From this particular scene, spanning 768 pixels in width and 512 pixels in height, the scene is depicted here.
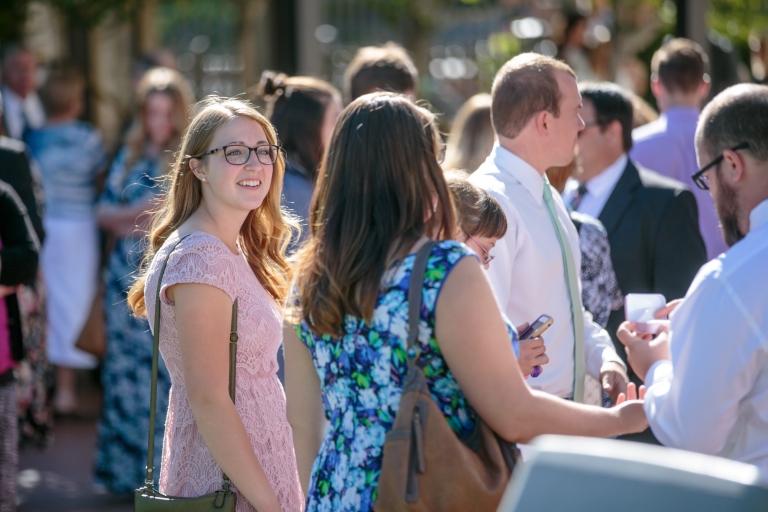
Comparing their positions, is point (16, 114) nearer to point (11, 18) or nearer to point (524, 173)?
point (11, 18)

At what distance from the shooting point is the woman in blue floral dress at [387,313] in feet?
6.98

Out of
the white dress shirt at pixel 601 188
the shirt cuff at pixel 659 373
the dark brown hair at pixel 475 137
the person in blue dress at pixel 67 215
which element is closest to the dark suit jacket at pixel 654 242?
the white dress shirt at pixel 601 188

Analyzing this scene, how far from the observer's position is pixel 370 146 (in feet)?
7.36

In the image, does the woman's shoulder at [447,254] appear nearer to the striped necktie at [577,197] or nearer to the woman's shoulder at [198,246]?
the woman's shoulder at [198,246]

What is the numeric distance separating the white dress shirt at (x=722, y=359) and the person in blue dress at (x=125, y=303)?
366 cm

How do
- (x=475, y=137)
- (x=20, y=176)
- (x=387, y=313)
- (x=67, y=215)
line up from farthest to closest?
1. (x=67, y=215)
2. (x=475, y=137)
3. (x=20, y=176)
4. (x=387, y=313)

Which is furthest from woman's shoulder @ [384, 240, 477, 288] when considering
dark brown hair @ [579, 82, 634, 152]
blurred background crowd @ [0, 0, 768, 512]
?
dark brown hair @ [579, 82, 634, 152]

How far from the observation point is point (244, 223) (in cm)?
318

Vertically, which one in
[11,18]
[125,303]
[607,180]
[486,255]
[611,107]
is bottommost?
[125,303]

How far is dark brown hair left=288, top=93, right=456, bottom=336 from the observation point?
2.21m

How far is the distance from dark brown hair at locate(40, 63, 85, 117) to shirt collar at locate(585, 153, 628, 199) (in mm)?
4113

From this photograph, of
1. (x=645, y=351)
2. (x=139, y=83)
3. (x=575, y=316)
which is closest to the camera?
(x=645, y=351)

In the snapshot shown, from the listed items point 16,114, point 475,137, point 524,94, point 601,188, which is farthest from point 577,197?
point 16,114

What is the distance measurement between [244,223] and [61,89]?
15.1 feet
